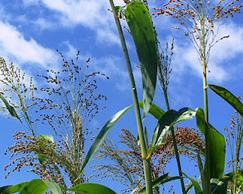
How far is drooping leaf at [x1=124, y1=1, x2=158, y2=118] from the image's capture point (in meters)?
1.29

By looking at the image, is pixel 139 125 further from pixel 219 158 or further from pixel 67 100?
pixel 67 100

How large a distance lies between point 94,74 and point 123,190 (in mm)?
1031

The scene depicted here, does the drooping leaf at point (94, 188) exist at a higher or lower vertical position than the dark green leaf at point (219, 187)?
lower

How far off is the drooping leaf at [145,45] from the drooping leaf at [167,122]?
9 centimetres

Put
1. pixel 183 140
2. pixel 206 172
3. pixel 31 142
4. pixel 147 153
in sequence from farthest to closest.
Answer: pixel 31 142 < pixel 183 140 < pixel 206 172 < pixel 147 153

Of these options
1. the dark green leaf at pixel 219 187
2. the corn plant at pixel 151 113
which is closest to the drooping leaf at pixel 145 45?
the corn plant at pixel 151 113

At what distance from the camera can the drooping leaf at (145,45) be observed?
129 centimetres

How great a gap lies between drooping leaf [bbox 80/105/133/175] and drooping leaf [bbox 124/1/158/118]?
171 mm

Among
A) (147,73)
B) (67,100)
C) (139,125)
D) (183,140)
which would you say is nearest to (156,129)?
(139,125)

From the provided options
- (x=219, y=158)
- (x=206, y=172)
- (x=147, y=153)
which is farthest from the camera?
(x=219, y=158)

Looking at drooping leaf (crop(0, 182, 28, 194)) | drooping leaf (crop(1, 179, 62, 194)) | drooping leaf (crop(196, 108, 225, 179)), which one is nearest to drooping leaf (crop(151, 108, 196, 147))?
drooping leaf (crop(196, 108, 225, 179))

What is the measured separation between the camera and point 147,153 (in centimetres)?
124

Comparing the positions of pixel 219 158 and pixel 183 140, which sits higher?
pixel 183 140

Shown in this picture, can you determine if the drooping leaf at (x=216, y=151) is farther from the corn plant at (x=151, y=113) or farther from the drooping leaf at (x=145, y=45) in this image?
the drooping leaf at (x=145, y=45)
